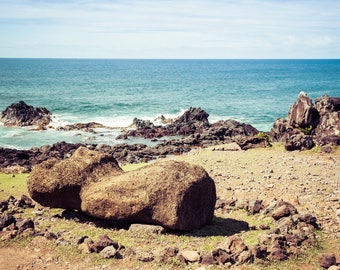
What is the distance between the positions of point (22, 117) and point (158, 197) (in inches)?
1962

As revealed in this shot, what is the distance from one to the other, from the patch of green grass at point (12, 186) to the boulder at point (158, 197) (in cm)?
728

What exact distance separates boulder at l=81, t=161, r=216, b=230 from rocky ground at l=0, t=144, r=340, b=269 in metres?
0.94

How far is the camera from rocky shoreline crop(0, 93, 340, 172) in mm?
32812

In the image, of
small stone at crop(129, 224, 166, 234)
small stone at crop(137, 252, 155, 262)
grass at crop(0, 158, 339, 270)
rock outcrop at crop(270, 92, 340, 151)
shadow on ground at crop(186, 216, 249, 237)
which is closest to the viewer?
grass at crop(0, 158, 339, 270)

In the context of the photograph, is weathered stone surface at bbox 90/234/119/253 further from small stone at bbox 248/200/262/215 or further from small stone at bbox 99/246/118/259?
small stone at bbox 248/200/262/215

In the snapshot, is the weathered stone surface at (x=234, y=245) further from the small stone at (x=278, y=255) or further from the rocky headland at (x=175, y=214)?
the small stone at (x=278, y=255)

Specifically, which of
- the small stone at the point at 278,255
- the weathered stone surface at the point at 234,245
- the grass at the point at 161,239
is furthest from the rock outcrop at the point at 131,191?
the small stone at the point at 278,255

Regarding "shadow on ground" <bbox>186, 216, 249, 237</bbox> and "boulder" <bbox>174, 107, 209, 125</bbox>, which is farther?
"boulder" <bbox>174, 107, 209, 125</bbox>

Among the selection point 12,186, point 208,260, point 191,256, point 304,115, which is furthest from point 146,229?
point 304,115

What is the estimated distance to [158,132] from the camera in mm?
53250

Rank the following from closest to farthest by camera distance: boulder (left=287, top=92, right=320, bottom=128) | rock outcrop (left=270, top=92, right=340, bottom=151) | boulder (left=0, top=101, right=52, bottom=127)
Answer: rock outcrop (left=270, top=92, right=340, bottom=151), boulder (left=287, top=92, right=320, bottom=128), boulder (left=0, top=101, right=52, bottom=127)

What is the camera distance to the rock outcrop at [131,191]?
53.4 feet

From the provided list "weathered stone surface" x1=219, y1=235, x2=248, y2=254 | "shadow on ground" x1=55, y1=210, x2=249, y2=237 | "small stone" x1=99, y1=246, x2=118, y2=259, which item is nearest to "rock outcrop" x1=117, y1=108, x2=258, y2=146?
"shadow on ground" x1=55, y1=210, x2=249, y2=237

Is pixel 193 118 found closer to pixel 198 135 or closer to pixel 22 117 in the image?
pixel 198 135
